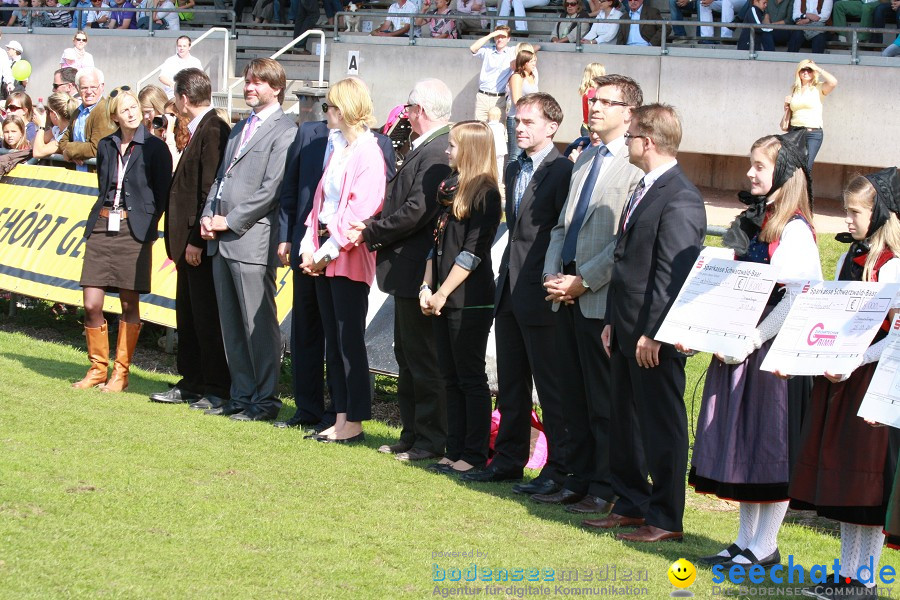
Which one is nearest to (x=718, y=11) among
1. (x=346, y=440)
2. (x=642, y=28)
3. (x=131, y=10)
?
(x=642, y=28)

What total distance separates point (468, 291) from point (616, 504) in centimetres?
173

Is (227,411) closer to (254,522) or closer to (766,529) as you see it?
(254,522)

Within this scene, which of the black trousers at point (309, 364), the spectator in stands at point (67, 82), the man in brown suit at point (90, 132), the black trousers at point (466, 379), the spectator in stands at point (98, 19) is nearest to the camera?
the black trousers at point (466, 379)

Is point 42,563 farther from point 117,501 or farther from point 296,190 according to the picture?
point 296,190

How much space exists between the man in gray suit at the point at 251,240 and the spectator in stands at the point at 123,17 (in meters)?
16.7

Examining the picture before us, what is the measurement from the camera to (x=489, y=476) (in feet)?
23.9

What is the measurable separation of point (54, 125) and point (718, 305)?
1003 cm

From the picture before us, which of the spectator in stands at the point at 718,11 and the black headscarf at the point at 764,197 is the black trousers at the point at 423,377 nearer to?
the black headscarf at the point at 764,197

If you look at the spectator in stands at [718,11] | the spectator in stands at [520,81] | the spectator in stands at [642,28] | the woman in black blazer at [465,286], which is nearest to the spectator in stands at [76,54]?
the spectator in stands at [520,81]

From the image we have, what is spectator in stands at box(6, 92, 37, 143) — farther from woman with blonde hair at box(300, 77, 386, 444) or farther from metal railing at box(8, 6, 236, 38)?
metal railing at box(8, 6, 236, 38)

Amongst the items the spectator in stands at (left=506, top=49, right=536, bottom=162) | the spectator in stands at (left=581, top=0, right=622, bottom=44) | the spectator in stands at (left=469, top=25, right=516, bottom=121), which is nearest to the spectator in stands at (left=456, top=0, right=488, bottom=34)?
the spectator in stands at (left=581, top=0, right=622, bottom=44)

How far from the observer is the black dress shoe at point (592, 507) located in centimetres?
664

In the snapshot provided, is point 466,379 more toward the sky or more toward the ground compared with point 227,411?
more toward the sky

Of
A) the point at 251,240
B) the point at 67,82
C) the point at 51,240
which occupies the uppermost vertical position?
the point at 67,82
